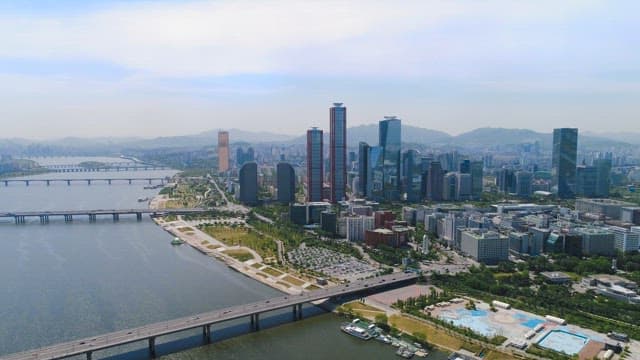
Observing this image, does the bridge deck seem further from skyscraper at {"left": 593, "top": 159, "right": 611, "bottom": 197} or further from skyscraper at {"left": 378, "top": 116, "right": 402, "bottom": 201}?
skyscraper at {"left": 593, "top": 159, "right": 611, "bottom": 197}

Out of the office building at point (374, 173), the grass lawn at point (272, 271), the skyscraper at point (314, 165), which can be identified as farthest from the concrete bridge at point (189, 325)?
the office building at point (374, 173)

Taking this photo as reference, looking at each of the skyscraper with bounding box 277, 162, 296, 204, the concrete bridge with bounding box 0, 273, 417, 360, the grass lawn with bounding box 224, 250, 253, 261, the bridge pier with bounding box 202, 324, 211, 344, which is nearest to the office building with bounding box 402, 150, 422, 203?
the skyscraper with bounding box 277, 162, 296, 204

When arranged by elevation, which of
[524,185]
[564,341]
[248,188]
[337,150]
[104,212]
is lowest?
[564,341]

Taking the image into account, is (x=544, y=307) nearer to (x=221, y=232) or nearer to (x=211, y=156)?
(x=221, y=232)

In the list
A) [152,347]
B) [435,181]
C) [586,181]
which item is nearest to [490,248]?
[152,347]

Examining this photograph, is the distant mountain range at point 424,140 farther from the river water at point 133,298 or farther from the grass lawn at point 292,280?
the grass lawn at point 292,280

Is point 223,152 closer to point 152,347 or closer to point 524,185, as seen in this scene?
point 524,185

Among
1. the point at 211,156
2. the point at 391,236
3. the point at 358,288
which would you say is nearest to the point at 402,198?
the point at 391,236
